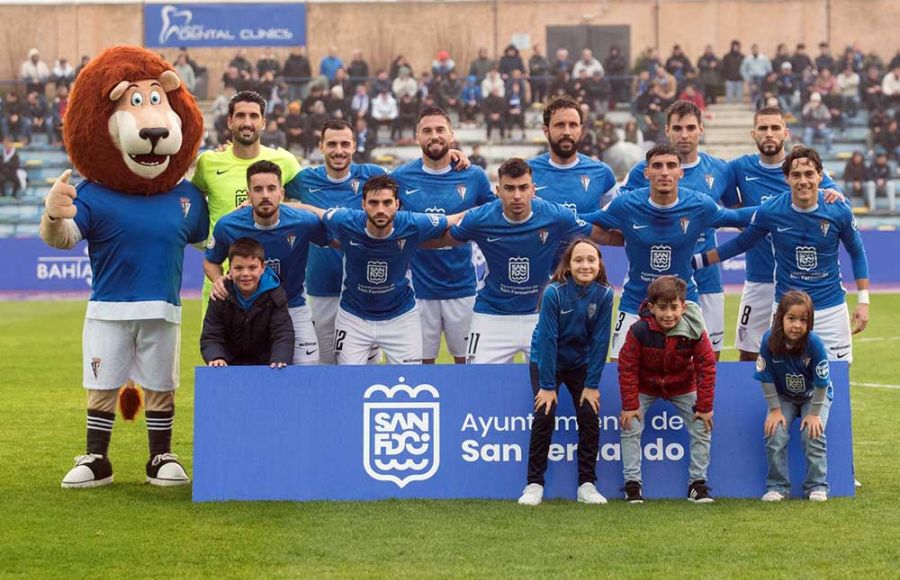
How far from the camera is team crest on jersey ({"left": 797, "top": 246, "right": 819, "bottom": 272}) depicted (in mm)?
8898

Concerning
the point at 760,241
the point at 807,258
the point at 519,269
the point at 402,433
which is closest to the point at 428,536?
the point at 402,433

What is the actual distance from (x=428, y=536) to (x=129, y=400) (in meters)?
2.64

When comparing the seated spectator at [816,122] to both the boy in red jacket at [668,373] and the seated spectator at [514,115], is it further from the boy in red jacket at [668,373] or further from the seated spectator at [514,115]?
the boy in red jacket at [668,373]

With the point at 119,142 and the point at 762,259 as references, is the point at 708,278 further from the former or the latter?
the point at 119,142

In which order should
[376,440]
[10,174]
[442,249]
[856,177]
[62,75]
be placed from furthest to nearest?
[62,75], [856,177], [10,174], [442,249], [376,440]

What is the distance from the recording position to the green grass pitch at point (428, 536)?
255 inches

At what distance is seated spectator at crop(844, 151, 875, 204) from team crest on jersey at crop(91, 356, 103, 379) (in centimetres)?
2235

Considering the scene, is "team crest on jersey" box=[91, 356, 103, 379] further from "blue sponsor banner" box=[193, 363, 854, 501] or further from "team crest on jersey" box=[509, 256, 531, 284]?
"team crest on jersey" box=[509, 256, 531, 284]

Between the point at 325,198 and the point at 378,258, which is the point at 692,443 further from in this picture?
the point at 325,198

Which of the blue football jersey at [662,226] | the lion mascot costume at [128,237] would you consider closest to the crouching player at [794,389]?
the blue football jersey at [662,226]

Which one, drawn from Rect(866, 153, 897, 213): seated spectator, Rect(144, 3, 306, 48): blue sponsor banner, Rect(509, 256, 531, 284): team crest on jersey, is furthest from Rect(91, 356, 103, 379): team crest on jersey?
Rect(144, 3, 306, 48): blue sponsor banner

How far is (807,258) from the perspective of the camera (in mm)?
8914

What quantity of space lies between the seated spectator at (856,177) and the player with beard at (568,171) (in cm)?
2032

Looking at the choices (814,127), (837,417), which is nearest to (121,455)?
(837,417)
